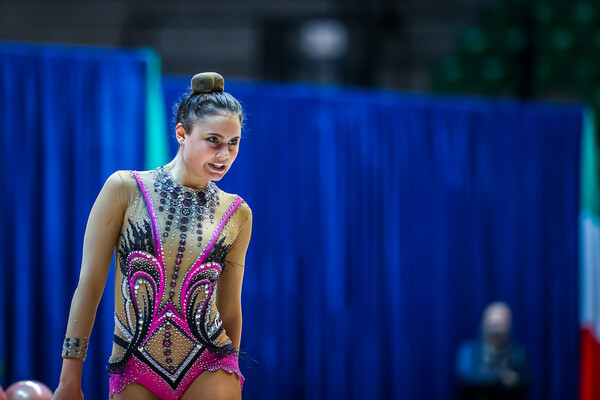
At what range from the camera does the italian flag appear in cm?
664

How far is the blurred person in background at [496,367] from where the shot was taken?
569 cm

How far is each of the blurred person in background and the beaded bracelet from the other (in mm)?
4491

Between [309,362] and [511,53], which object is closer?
[309,362]

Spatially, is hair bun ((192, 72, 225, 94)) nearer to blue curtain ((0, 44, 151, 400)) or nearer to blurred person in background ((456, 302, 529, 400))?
blue curtain ((0, 44, 151, 400))

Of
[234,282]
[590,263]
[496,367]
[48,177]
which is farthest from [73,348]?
[590,263]

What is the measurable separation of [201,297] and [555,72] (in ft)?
21.4

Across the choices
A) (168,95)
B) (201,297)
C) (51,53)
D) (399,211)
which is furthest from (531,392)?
(201,297)

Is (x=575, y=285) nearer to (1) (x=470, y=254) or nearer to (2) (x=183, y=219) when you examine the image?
(1) (x=470, y=254)

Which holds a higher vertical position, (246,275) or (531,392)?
(246,275)

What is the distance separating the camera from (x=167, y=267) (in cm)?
173

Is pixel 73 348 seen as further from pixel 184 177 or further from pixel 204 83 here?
pixel 204 83

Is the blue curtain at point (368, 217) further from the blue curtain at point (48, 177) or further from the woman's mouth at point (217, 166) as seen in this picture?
the woman's mouth at point (217, 166)

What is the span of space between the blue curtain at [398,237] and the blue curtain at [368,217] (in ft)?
0.04

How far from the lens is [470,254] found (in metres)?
6.60
